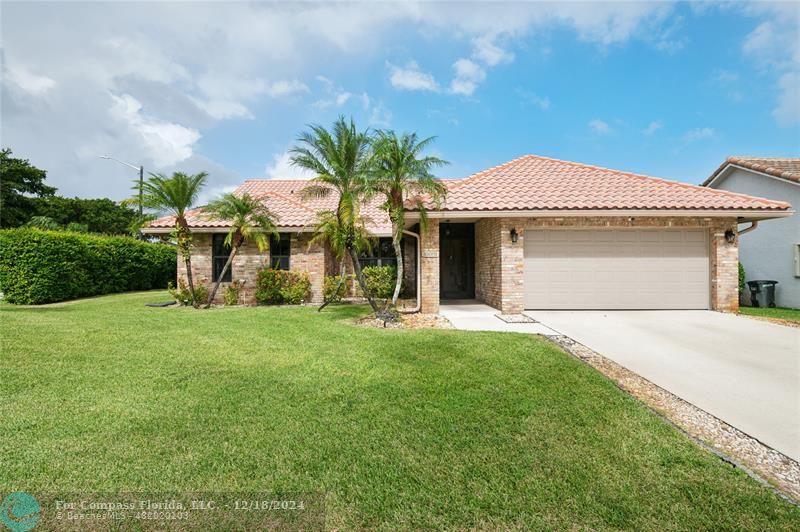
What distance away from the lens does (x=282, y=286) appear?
15305 mm

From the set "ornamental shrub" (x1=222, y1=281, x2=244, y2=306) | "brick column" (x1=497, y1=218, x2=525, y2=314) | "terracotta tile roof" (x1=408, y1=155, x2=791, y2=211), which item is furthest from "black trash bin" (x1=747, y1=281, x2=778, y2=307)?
"ornamental shrub" (x1=222, y1=281, x2=244, y2=306)

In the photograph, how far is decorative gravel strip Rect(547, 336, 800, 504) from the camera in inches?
123

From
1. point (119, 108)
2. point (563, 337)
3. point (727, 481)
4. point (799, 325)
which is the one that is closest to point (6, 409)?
point (727, 481)

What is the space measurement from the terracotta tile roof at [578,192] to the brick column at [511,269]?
730 mm

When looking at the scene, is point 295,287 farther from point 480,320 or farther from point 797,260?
point 797,260

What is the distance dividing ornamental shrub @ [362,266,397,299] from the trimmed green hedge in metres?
13.7

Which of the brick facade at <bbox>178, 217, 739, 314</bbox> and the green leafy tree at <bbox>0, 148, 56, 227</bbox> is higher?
the green leafy tree at <bbox>0, 148, 56, 227</bbox>

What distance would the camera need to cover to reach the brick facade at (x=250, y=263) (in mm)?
15617

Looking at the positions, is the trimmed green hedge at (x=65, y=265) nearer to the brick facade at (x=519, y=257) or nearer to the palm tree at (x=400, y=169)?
the palm tree at (x=400, y=169)

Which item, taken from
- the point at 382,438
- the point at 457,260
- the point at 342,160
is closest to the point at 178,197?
the point at 342,160

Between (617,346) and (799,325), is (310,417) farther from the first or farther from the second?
(799,325)

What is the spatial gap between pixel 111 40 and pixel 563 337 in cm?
1469

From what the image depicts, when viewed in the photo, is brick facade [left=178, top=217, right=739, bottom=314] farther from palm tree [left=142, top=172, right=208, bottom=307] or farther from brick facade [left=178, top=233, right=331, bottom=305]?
palm tree [left=142, top=172, right=208, bottom=307]

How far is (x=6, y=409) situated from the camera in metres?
4.35
